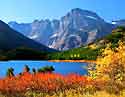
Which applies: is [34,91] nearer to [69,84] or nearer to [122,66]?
[69,84]

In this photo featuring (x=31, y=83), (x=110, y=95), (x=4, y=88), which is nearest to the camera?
(x=110, y=95)

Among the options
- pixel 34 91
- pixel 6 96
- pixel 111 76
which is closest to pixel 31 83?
pixel 34 91

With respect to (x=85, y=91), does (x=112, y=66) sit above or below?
above

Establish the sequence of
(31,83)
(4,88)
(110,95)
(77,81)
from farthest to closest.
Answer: (77,81)
(31,83)
(4,88)
(110,95)

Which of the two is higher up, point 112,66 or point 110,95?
point 112,66

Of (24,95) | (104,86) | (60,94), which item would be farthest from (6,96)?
(104,86)

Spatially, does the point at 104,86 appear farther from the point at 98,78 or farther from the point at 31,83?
the point at 31,83

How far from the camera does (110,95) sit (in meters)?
25.4

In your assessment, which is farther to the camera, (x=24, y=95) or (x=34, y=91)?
(x=34, y=91)

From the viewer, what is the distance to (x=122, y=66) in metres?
30.1

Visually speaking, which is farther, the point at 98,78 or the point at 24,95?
the point at 98,78

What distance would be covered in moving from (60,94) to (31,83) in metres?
4.37

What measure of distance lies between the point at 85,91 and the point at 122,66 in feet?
12.9

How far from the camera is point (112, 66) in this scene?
29.9 meters
